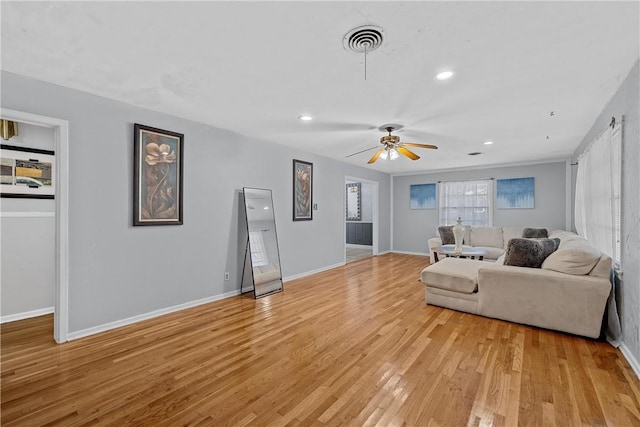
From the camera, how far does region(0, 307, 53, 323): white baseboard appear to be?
10.7 ft

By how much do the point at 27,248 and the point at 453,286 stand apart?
5.19 meters

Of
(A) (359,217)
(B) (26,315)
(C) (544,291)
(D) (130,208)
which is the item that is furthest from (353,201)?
(B) (26,315)

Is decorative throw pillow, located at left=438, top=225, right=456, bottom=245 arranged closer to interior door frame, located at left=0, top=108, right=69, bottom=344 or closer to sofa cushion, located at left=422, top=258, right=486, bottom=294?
sofa cushion, located at left=422, top=258, right=486, bottom=294

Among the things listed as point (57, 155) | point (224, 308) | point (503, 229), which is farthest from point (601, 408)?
point (503, 229)

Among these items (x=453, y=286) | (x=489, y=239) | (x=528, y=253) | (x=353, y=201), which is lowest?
(x=453, y=286)

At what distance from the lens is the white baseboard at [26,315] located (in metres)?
3.26

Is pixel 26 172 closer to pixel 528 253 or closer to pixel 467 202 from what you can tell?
pixel 528 253

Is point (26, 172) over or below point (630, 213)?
over

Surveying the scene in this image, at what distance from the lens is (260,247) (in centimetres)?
442

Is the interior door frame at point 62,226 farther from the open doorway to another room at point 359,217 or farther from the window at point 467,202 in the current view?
the window at point 467,202

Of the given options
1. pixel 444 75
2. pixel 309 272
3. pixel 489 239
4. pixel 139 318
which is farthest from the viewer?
pixel 489 239

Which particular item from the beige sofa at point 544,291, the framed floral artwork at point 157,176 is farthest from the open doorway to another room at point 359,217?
the framed floral artwork at point 157,176

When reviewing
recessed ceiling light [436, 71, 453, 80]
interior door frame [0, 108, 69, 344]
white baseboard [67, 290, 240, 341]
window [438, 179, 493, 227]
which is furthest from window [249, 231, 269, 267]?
window [438, 179, 493, 227]

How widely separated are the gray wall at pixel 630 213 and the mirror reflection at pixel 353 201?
722 centimetres
